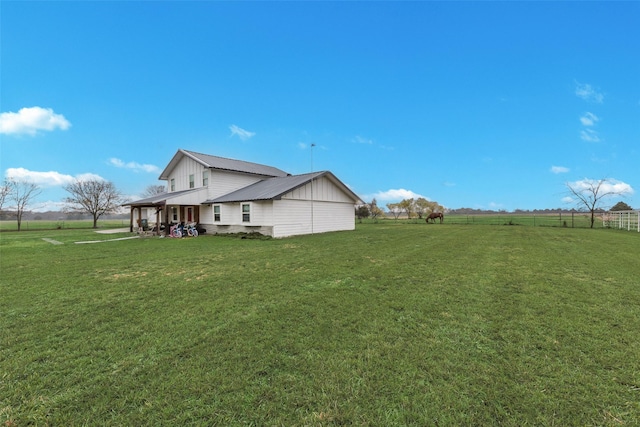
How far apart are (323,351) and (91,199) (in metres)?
44.7

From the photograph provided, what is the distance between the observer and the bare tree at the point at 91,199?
115 feet

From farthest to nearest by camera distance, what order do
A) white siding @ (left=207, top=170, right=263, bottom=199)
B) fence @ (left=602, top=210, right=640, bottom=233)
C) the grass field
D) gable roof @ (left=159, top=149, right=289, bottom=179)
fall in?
fence @ (left=602, top=210, right=640, bottom=233) < gable roof @ (left=159, top=149, right=289, bottom=179) < white siding @ (left=207, top=170, right=263, bottom=199) < the grass field

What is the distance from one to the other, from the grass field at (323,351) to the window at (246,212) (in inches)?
430

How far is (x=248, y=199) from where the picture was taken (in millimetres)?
16359

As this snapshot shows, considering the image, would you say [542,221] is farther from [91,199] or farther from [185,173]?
Result: [91,199]

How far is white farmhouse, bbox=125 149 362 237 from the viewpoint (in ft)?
53.6

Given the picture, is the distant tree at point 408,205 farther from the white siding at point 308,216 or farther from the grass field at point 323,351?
the grass field at point 323,351

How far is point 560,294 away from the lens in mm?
4816

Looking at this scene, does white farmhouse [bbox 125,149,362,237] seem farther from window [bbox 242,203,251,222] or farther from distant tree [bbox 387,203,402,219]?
distant tree [bbox 387,203,402,219]

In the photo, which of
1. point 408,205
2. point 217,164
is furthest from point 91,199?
point 408,205

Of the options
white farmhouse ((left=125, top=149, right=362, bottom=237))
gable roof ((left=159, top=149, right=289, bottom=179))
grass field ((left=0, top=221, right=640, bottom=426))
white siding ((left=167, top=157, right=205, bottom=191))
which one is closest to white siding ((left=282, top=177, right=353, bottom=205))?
white farmhouse ((left=125, top=149, right=362, bottom=237))

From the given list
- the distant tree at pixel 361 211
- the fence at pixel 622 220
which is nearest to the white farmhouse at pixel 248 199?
the distant tree at pixel 361 211

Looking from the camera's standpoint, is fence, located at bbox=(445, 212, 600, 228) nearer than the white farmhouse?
No

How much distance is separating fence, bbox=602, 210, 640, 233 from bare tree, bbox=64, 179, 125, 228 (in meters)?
54.1
